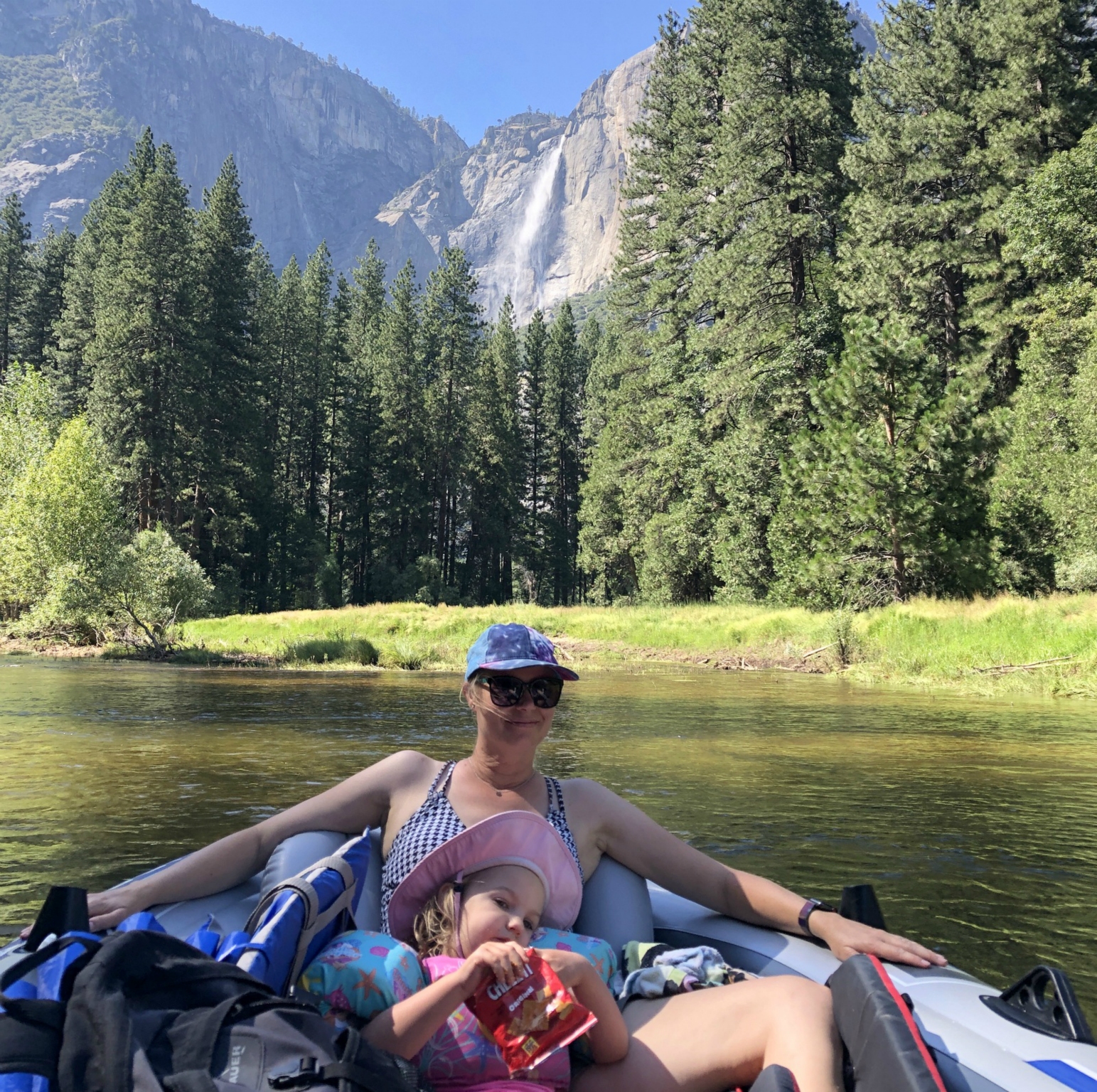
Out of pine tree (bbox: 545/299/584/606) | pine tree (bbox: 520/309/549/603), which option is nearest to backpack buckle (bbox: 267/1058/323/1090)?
pine tree (bbox: 545/299/584/606)

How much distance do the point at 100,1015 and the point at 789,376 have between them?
2526cm

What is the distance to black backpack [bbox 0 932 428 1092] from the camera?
4.61ft

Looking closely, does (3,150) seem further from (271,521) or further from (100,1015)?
(100,1015)

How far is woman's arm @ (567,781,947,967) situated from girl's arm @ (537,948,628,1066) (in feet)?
1.98

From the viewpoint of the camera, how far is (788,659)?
1797cm

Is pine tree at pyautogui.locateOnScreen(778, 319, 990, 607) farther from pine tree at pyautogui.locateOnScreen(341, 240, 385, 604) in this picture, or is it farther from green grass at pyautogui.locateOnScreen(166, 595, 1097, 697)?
pine tree at pyautogui.locateOnScreen(341, 240, 385, 604)

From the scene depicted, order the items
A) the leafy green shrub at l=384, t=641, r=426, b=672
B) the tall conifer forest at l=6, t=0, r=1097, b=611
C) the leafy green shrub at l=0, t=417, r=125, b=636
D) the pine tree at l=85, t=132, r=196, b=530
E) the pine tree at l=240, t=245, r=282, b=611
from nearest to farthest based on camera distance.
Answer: the leafy green shrub at l=384, t=641, r=426, b=672
the leafy green shrub at l=0, t=417, r=125, b=636
the tall conifer forest at l=6, t=0, r=1097, b=611
the pine tree at l=85, t=132, r=196, b=530
the pine tree at l=240, t=245, r=282, b=611

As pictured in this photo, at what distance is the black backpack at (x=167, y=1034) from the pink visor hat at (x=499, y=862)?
1.65 ft

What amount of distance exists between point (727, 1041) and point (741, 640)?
1867 cm

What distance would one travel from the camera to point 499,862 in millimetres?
2070

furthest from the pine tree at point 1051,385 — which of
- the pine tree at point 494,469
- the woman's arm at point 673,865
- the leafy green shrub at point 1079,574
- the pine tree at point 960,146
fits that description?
the pine tree at point 494,469

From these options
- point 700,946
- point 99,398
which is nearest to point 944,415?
point 700,946

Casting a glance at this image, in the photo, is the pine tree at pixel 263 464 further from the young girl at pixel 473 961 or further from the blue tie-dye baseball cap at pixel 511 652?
the young girl at pixel 473 961

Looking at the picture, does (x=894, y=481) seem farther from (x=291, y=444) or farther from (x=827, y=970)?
(x=291, y=444)
